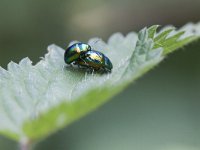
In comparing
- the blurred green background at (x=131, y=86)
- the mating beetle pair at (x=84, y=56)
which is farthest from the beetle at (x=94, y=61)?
the blurred green background at (x=131, y=86)

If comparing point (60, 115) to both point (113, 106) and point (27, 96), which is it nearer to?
point (27, 96)

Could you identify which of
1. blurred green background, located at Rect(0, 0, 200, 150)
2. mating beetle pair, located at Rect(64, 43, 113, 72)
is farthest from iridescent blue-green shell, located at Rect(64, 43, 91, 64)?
blurred green background, located at Rect(0, 0, 200, 150)

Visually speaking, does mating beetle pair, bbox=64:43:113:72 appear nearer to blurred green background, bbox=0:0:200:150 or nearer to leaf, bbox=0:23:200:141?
leaf, bbox=0:23:200:141

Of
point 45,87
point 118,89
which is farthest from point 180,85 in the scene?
point 118,89

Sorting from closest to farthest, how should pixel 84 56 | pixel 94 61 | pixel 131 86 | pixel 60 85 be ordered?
1. pixel 60 85
2. pixel 94 61
3. pixel 84 56
4. pixel 131 86

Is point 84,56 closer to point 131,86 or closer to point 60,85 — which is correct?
point 60,85

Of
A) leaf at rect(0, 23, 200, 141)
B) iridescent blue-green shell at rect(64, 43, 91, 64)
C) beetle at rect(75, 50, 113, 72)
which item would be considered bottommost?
leaf at rect(0, 23, 200, 141)

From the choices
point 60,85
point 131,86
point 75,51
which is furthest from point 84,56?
point 131,86
